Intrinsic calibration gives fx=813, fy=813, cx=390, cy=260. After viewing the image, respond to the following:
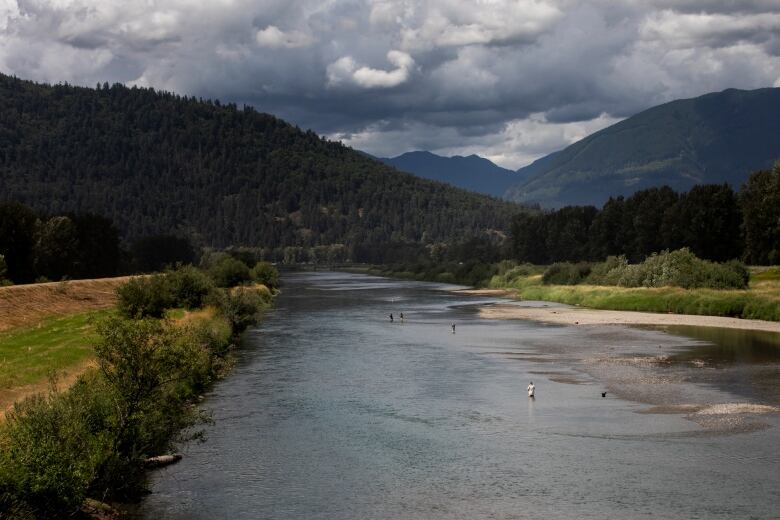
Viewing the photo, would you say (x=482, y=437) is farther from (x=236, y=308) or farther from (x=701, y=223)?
(x=701, y=223)

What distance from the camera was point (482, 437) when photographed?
44062 millimetres

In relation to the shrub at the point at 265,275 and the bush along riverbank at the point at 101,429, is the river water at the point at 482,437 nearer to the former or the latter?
the bush along riverbank at the point at 101,429

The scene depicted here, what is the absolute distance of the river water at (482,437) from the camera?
33.2 m

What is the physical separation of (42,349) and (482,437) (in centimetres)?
3047

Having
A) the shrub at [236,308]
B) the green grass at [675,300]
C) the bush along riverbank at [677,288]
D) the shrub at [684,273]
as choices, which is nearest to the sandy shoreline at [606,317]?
the green grass at [675,300]

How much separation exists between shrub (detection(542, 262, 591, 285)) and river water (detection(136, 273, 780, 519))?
84312 millimetres

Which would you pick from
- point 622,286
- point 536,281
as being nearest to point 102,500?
point 622,286

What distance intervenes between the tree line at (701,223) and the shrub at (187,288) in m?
88.8

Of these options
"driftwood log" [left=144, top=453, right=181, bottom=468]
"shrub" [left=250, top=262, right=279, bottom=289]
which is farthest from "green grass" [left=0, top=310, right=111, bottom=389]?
"shrub" [left=250, top=262, right=279, bottom=289]

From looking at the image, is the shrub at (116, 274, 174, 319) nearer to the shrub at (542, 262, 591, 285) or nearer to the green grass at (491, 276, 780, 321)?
the green grass at (491, 276, 780, 321)

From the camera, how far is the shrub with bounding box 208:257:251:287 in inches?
5645

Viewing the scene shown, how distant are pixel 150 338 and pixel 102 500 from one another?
730cm

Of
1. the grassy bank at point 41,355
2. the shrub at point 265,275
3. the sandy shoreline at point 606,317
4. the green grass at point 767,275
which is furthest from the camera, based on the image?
the shrub at point 265,275

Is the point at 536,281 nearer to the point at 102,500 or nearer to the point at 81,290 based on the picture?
the point at 81,290
